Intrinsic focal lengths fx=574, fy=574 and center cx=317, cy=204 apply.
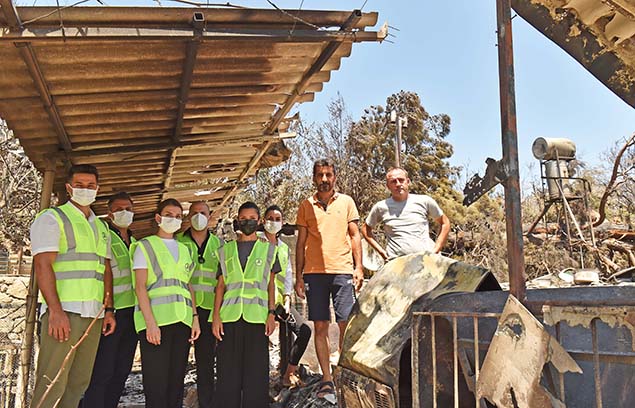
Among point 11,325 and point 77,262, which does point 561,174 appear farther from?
point 11,325

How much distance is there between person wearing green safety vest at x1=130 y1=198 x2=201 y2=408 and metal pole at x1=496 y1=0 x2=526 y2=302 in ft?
9.70

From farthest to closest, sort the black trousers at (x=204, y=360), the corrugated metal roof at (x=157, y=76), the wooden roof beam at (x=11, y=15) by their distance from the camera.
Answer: the black trousers at (x=204, y=360), the corrugated metal roof at (x=157, y=76), the wooden roof beam at (x=11, y=15)

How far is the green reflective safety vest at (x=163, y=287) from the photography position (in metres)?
4.51

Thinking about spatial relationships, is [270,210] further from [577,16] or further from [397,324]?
[577,16]

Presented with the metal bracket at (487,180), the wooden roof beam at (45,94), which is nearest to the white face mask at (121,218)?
the wooden roof beam at (45,94)

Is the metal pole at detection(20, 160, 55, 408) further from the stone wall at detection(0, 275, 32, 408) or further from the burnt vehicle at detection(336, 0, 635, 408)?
the burnt vehicle at detection(336, 0, 635, 408)

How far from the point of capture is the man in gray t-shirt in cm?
527

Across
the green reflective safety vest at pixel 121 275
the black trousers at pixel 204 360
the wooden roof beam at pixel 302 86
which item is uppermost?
the wooden roof beam at pixel 302 86

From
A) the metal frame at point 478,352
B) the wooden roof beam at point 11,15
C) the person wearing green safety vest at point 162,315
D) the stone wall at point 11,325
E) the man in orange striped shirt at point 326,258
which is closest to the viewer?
the metal frame at point 478,352

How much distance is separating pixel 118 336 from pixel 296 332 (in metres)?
1.77

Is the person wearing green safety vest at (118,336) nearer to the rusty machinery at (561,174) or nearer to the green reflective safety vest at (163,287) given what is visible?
the green reflective safety vest at (163,287)

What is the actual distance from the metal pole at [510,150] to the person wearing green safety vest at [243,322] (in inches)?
112

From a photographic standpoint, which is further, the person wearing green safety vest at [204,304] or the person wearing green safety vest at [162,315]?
the person wearing green safety vest at [204,304]

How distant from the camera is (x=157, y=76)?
4.74 metres
